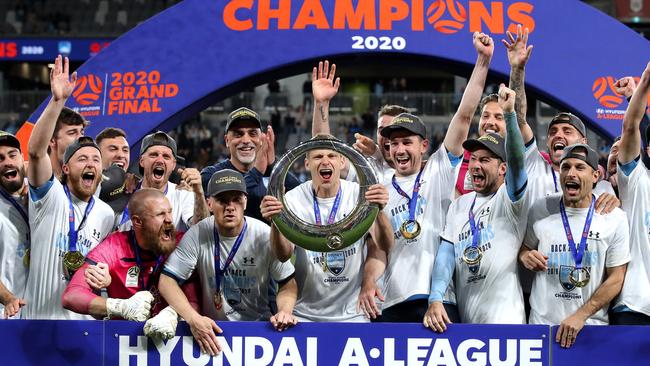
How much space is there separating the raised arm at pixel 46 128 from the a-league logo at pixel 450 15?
3.71 meters

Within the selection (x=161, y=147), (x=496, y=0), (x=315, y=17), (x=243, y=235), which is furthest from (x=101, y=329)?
(x=496, y=0)

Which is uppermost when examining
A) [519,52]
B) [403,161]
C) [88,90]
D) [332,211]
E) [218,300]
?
[88,90]

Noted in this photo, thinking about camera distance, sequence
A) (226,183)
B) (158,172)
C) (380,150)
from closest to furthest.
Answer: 1. (226,183)
2. (158,172)
3. (380,150)

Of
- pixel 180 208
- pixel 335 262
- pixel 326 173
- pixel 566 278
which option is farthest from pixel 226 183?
pixel 566 278

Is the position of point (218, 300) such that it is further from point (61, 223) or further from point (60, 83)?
point (60, 83)

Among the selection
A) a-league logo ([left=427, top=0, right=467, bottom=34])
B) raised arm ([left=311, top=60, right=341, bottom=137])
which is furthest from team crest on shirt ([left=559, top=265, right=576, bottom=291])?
a-league logo ([left=427, top=0, right=467, bottom=34])

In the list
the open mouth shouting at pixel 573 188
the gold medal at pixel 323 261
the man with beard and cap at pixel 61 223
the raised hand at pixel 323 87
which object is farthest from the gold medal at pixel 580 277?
the man with beard and cap at pixel 61 223

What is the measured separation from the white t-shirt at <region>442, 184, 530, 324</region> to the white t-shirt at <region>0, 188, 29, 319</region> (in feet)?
9.34

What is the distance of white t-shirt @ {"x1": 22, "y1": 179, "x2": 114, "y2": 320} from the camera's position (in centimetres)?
641

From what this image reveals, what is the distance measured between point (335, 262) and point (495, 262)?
1.00m

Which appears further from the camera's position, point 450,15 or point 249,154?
point 450,15

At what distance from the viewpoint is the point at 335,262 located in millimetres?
6289

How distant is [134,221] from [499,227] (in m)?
2.26

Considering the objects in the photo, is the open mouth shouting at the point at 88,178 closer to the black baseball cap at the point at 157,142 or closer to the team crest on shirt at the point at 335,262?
the black baseball cap at the point at 157,142
